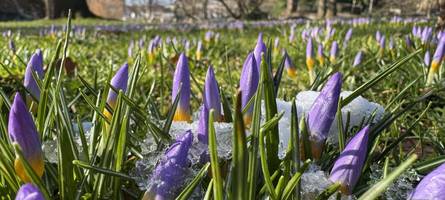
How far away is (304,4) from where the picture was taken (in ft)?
122

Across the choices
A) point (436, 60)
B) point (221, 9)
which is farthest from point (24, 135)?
point (221, 9)

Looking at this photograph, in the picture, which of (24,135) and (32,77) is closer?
(24,135)

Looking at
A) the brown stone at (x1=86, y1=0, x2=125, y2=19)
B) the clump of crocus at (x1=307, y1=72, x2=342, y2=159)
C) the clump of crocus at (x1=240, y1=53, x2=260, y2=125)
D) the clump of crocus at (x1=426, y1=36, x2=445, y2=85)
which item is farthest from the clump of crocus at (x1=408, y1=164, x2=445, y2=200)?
the brown stone at (x1=86, y1=0, x2=125, y2=19)

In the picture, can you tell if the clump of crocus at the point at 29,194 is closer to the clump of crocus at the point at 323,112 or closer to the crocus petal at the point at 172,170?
the crocus petal at the point at 172,170

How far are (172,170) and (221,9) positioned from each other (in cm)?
3728

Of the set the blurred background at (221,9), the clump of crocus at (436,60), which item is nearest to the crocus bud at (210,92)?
the clump of crocus at (436,60)

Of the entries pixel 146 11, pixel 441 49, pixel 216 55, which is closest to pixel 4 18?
pixel 146 11

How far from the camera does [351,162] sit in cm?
85

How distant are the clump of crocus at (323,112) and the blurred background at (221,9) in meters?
15.7

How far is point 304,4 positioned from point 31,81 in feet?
122

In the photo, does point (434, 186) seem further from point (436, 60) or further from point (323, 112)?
point (436, 60)

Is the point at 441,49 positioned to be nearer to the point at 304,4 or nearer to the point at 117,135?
the point at 117,135

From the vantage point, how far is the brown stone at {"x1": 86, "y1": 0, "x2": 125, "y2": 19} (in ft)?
163

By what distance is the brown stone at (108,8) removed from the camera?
4969cm
